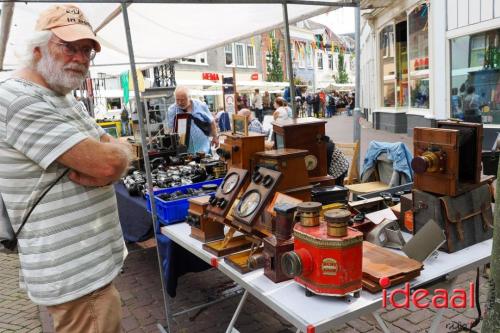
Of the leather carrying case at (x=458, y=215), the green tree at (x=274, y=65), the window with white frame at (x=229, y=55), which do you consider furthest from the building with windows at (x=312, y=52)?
the leather carrying case at (x=458, y=215)

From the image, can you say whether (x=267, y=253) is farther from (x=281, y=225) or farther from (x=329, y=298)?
(x=329, y=298)

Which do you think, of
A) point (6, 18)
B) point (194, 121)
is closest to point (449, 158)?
point (194, 121)

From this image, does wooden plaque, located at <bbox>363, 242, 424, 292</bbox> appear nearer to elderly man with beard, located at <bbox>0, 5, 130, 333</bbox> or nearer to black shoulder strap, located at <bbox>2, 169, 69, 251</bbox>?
elderly man with beard, located at <bbox>0, 5, 130, 333</bbox>

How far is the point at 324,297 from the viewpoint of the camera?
64.1 inches

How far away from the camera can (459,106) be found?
9.06 metres

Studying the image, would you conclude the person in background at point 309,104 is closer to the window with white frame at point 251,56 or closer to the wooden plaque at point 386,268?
the window with white frame at point 251,56

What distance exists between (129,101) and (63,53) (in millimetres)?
7940

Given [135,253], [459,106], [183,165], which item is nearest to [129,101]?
[135,253]

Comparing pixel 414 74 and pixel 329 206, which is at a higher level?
pixel 414 74

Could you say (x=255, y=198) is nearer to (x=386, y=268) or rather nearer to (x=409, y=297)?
(x=386, y=268)

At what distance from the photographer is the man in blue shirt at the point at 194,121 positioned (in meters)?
4.95

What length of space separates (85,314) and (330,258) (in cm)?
100

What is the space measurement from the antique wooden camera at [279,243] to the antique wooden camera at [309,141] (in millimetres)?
792

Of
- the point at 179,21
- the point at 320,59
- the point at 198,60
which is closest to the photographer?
the point at 179,21
